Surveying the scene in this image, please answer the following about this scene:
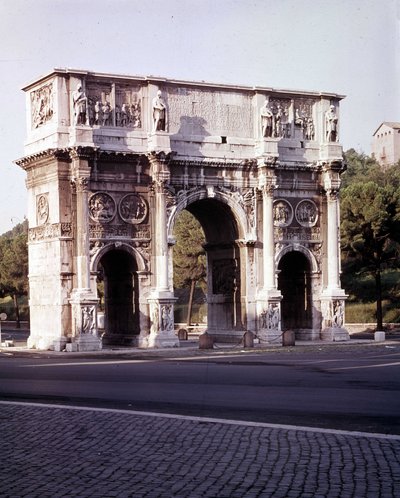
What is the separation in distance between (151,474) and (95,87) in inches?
1211

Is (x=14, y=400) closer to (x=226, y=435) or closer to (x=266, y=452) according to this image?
(x=226, y=435)

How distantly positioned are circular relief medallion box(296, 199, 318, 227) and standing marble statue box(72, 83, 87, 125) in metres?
11.0

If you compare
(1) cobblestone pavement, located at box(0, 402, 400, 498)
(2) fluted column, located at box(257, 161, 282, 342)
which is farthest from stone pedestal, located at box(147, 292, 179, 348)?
(1) cobblestone pavement, located at box(0, 402, 400, 498)

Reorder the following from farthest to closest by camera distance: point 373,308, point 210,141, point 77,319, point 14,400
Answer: point 373,308 < point 210,141 < point 77,319 < point 14,400

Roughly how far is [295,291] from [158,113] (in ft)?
36.3

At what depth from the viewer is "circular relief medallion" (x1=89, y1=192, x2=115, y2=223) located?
40.0 metres

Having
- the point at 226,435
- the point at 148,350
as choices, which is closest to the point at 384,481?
the point at 226,435

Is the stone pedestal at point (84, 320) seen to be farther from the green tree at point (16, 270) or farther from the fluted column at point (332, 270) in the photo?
the green tree at point (16, 270)

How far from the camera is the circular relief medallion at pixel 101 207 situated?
131ft

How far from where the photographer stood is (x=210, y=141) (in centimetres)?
4250

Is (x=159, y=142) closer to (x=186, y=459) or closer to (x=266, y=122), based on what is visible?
(x=266, y=122)

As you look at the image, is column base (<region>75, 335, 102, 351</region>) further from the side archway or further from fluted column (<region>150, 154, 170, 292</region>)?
fluted column (<region>150, 154, 170, 292</region>)

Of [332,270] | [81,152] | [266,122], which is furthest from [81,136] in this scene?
[332,270]

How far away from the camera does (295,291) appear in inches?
1818
